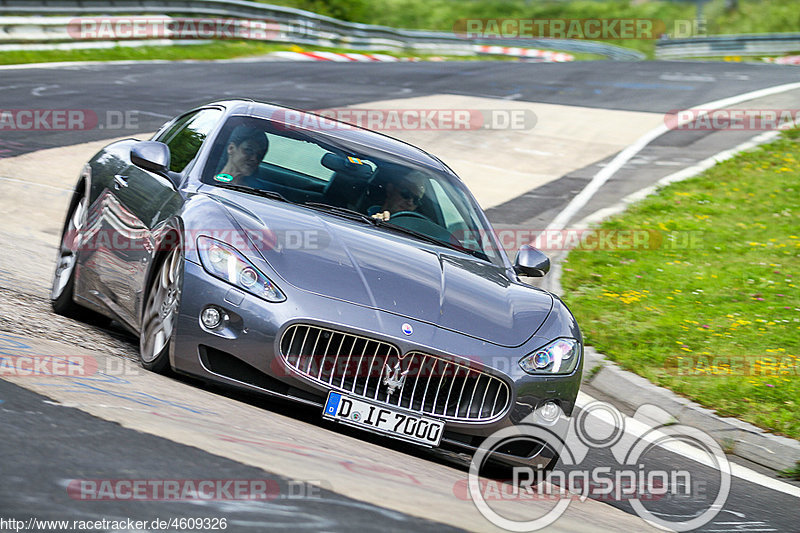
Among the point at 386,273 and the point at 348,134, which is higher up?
the point at 348,134

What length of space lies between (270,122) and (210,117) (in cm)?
41

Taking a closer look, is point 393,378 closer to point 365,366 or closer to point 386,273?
point 365,366

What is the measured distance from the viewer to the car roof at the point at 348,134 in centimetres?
646

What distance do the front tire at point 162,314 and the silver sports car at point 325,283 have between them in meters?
0.01

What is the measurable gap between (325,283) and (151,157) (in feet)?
5.14

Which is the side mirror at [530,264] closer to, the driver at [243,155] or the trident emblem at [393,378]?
the driver at [243,155]

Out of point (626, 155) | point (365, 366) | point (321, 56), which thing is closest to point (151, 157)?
point (365, 366)

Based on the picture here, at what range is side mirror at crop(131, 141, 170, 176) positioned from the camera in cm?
586

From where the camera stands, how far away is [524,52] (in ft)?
137

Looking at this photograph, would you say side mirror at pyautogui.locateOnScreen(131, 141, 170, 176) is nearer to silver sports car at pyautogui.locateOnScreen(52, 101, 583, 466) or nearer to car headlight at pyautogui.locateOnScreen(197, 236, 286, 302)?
silver sports car at pyautogui.locateOnScreen(52, 101, 583, 466)

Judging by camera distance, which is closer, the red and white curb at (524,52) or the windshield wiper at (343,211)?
the windshield wiper at (343,211)

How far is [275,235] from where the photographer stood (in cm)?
519

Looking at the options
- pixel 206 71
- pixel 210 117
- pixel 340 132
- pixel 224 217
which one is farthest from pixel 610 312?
pixel 206 71

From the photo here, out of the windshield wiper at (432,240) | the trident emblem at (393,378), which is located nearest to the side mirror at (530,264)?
the windshield wiper at (432,240)
